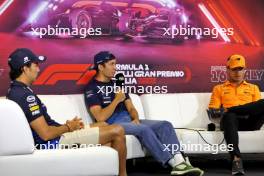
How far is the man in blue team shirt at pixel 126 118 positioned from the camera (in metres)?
4.80

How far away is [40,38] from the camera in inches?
229

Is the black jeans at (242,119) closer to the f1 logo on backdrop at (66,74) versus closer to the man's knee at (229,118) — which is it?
the man's knee at (229,118)

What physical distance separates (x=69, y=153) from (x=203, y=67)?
3118 mm

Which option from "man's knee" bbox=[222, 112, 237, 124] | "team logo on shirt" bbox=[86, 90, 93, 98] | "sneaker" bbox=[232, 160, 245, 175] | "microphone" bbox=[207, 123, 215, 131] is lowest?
"sneaker" bbox=[232, 160, 245, 175]

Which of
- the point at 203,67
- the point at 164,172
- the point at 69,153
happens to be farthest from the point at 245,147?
the point at 69,153

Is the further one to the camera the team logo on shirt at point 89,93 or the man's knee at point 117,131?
the team logo on shirt at point 89,93

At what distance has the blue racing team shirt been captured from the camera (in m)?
5.33

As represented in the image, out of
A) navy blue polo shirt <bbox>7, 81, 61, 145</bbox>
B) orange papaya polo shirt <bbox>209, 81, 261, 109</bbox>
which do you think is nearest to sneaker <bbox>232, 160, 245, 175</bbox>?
orange papaya polo shirt <bbox>209, 81, 261, 109</bbox>

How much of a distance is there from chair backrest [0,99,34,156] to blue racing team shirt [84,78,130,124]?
5.75ft

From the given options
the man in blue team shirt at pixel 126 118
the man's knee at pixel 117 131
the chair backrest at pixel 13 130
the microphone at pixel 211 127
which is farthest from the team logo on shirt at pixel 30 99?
the microphone at pixel 211 127

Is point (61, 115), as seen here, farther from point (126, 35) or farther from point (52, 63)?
point (126, 35)

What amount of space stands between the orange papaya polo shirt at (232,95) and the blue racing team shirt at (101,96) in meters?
1.10

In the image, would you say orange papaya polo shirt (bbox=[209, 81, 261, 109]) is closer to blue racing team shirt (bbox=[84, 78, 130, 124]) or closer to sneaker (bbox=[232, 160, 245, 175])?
sneaker (bbox=[232, 160, 245, 175])

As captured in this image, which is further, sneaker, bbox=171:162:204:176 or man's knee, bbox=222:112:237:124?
man's knee, bbox=222:112:237:124
